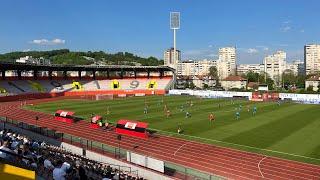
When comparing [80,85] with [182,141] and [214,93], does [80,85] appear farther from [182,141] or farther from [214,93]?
[182,141]

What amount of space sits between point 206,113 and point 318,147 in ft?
64.2

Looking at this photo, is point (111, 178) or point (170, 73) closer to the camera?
point (111, 178)

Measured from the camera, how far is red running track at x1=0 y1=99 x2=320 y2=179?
816 inches

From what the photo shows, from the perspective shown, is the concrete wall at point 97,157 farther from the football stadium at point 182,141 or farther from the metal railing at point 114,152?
the metal railing at point 114,152

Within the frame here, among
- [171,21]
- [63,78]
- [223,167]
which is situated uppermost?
[171,21]

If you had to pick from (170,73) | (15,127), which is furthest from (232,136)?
(170,73)

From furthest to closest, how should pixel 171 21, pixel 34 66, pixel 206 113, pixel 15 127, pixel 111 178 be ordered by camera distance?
pixel 171 21
pixel 34 66
pixel 206 113
pixel 15 127
pixel 111 178

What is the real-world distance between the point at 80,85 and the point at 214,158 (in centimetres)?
6322

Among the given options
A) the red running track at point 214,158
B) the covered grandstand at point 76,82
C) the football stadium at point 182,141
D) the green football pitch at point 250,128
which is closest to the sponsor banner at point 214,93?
the covered grandstand at point 76,82

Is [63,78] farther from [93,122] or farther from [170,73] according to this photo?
[93,122]

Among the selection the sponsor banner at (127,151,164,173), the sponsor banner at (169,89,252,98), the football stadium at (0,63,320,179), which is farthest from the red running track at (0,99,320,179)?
the sponsor banner at (169,89,252,98)

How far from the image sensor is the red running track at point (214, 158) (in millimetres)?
20719

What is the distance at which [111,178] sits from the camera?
15477 mm

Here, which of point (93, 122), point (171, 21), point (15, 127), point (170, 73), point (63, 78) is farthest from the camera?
point (170, 73)
